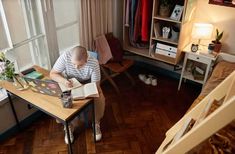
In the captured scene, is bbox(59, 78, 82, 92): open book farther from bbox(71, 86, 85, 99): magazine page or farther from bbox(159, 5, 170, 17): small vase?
bbox(159, 5, 170, 17): small vase

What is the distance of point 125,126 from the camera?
2943 millimetres

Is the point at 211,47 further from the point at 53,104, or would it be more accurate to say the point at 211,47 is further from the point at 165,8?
the point at 53,104

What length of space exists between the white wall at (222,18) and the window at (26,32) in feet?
7.12

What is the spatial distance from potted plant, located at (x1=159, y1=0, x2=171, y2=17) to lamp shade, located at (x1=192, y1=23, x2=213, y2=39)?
416 mm

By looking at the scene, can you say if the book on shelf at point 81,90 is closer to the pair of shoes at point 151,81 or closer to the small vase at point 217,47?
the pair of shoes at point 151,81

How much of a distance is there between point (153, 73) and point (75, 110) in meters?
2.20

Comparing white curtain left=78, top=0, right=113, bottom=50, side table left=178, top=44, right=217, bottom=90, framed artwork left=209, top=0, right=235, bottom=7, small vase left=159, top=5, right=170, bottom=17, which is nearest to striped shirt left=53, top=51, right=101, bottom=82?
white curtain left=78, top=0, right=113, bottom=50

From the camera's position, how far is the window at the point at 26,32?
2609 mm

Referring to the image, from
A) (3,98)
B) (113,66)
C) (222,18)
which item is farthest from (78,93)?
(222,18)

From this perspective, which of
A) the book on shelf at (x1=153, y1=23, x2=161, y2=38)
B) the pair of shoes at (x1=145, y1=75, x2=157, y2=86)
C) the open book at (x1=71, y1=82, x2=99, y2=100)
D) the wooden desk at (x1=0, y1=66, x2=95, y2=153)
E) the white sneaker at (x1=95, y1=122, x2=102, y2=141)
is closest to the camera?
the wooden desk at (x1=0, y1=66, x2=95, y2=153)

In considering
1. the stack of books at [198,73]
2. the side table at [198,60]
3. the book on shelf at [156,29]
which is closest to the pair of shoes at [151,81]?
the side table at [198,60]

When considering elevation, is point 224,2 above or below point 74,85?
above

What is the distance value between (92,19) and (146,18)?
761 mm

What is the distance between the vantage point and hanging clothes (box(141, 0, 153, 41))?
3.27 metres
